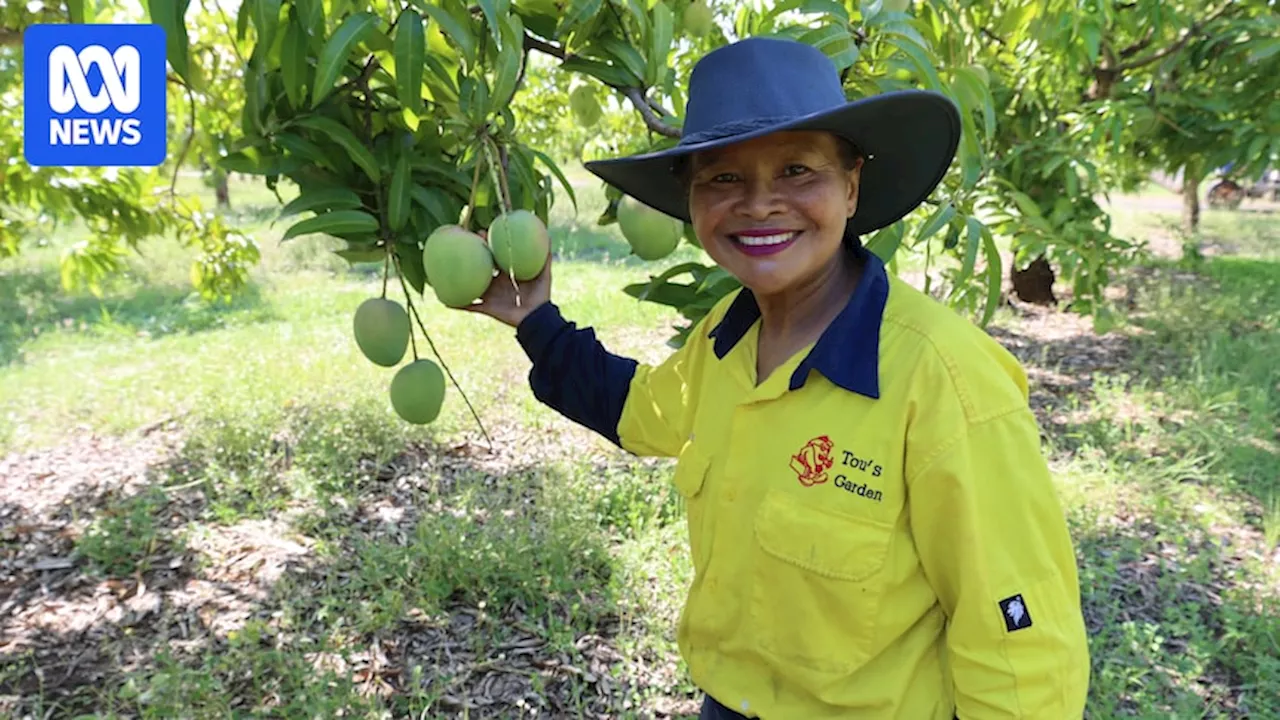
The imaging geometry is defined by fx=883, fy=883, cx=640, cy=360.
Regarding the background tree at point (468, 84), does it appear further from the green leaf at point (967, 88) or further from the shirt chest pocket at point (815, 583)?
the shirt chest pocket at point (815, 583)

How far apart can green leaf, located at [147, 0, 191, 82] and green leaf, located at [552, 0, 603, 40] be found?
18.2 inches

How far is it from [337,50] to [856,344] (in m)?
0.72

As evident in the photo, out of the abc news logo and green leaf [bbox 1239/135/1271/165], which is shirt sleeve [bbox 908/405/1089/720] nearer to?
the abc news logo

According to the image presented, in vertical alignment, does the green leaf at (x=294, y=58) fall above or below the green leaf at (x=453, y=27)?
below

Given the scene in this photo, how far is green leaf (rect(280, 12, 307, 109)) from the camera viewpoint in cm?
116

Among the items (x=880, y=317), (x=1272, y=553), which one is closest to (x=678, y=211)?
(x=880, y=317)

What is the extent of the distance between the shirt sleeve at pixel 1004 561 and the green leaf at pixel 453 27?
724 millimetres

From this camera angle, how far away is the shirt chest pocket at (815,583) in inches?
40.9

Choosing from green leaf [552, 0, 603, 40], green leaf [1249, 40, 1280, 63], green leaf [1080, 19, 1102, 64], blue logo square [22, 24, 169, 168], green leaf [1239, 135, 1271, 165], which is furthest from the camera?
green leaf [1239, 135, 1271, 165]

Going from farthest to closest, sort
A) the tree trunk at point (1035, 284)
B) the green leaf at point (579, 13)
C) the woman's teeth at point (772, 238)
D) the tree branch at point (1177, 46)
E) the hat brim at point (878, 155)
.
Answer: the tree trunk at point (1035, 284)
the tree branch at point (1177, 46)
the green leaf at point (579, 13)
the woman's teeth at point (772, 238)
the hat brim at point (878, 155)

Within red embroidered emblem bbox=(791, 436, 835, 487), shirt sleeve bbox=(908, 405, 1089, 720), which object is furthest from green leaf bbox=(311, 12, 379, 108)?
shirt sleeve bbox=(908, 405, 1089, 720)

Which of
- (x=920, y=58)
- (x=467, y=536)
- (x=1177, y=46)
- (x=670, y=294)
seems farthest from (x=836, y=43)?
(x=1177, y=46)

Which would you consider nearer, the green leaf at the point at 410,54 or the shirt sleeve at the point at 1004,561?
the shirt sleeve at the point at 1004,561

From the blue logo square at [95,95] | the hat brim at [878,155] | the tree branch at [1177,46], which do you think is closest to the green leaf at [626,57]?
the hat brim at [878,155]
